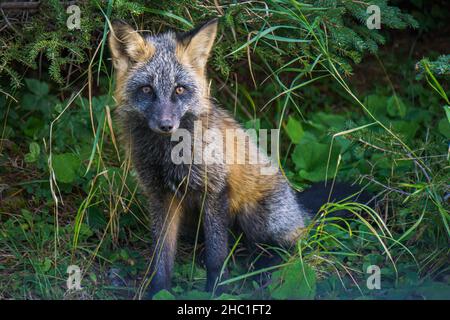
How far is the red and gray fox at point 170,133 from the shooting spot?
473cm

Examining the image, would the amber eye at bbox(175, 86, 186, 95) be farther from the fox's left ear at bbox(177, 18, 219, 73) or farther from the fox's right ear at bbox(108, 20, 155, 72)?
the fox's right ear at bbox(108, 20, 155, 72)

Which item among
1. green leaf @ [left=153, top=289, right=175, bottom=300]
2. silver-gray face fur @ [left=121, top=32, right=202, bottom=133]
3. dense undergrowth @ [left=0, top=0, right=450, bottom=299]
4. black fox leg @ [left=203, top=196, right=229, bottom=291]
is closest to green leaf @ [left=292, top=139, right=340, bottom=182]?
dense undergrowth @ [left=0, top=0, right=450, bottom=299]

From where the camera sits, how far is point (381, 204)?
5.65 metres

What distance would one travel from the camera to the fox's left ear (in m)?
4.75

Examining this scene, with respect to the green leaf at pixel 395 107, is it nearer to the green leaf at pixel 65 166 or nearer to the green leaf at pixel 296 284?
the green leaf at pixel 296 284

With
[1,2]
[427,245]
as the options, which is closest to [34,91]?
[1,2]

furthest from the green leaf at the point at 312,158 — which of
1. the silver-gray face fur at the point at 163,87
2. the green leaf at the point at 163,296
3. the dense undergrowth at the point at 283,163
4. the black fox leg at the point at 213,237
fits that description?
the green leaf at the point at 163,296

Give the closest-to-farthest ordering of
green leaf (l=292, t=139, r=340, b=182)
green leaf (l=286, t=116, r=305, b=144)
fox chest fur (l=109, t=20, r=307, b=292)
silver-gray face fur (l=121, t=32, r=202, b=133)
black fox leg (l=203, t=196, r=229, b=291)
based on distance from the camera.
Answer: silver-gray face fur (l=121, t=32, r=202, b=133), fox chest fur (l=109, t=20, r=307, b=292), black fox leg (l=203, t=196, r=229, b=291), green leaf (l=292, t=139, r=340, b=182), green leaf (l=286, t=116, r=305, b=144)

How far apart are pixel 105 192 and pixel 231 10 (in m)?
1.81

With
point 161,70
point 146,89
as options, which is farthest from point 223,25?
point 146,89

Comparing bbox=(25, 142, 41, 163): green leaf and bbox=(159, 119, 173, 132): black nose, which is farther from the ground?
bbox=(159, 119, 173, 132): black nose

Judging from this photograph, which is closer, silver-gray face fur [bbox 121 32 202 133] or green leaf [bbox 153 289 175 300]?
green leaf [bbox 153 289 175 300]

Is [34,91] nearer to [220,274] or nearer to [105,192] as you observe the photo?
[105,192]

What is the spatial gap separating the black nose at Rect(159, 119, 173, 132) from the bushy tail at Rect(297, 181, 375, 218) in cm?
159
